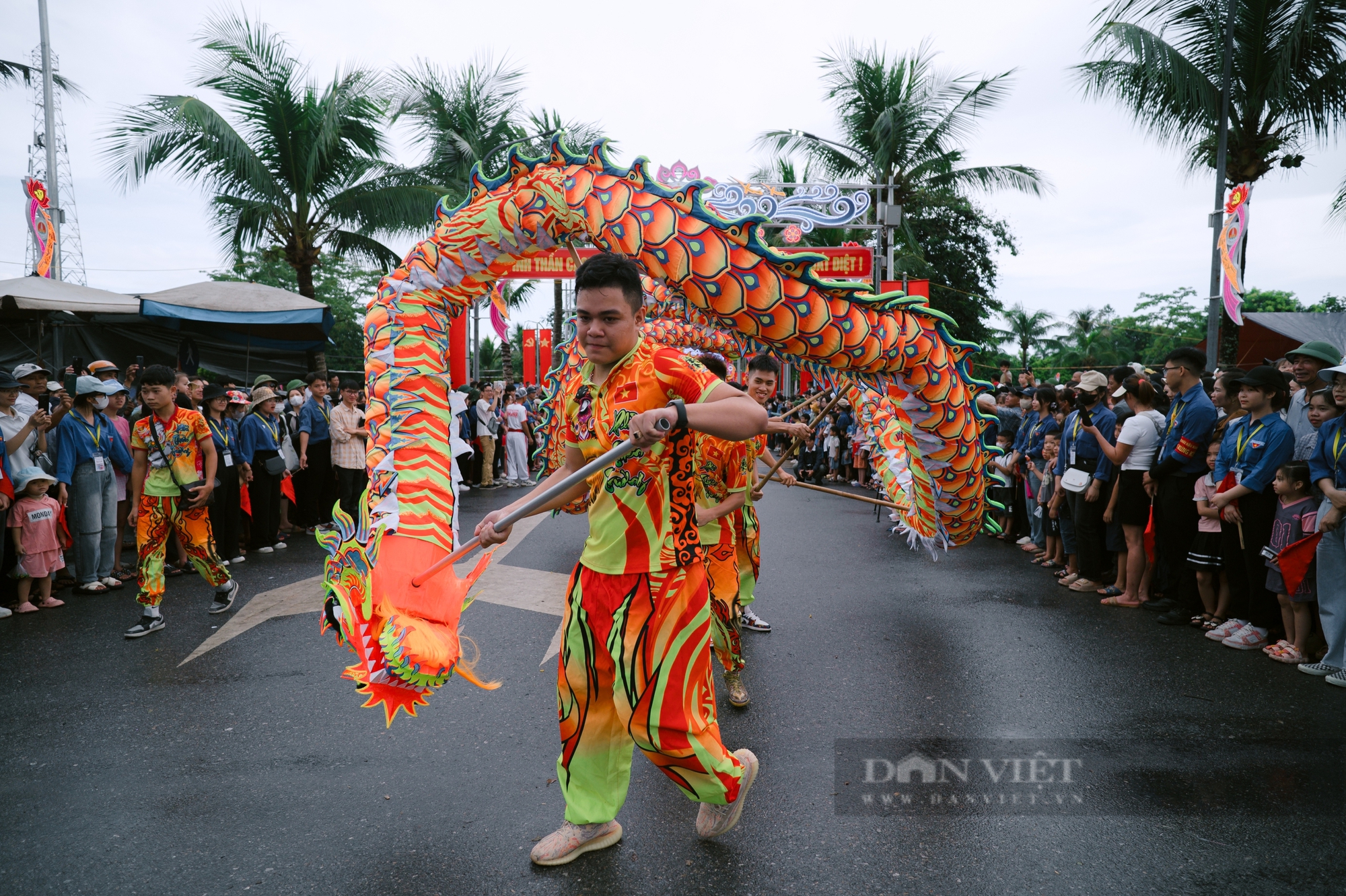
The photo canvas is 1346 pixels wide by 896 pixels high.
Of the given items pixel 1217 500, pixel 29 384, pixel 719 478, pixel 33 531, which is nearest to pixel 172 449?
pixel 33 531

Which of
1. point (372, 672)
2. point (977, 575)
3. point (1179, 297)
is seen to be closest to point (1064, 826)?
point (372, 672)

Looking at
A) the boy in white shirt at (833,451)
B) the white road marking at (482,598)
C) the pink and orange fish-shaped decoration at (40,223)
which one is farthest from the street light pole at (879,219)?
the pink and orange fish-shaped decoration at (40,223)

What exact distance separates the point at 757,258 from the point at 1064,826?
2377mm

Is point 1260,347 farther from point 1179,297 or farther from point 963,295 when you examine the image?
point 1179,297

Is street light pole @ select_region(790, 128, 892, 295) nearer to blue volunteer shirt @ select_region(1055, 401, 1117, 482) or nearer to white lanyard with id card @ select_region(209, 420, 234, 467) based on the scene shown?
blue volunteer shirt @ select_region(1055, 401, 1117, 482)

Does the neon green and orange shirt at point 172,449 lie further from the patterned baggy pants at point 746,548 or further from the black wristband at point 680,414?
the black wristband at point 680,414

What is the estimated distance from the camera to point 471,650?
2.98 meters

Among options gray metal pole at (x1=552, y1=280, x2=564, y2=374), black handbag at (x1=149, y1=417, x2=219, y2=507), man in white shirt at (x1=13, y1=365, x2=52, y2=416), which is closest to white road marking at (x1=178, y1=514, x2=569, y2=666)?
black handbag at (x1=149, y1=417, x2=219, y2=507)

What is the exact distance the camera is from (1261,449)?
4.82 m

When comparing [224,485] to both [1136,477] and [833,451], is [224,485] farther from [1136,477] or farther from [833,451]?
[833,451]

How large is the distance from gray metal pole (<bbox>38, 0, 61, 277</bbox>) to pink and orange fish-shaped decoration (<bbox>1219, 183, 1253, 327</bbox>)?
637 inches

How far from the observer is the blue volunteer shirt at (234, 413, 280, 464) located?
802cm

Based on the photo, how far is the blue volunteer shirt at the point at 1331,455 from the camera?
435 cm

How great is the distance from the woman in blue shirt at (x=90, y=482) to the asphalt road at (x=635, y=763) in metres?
0.62
